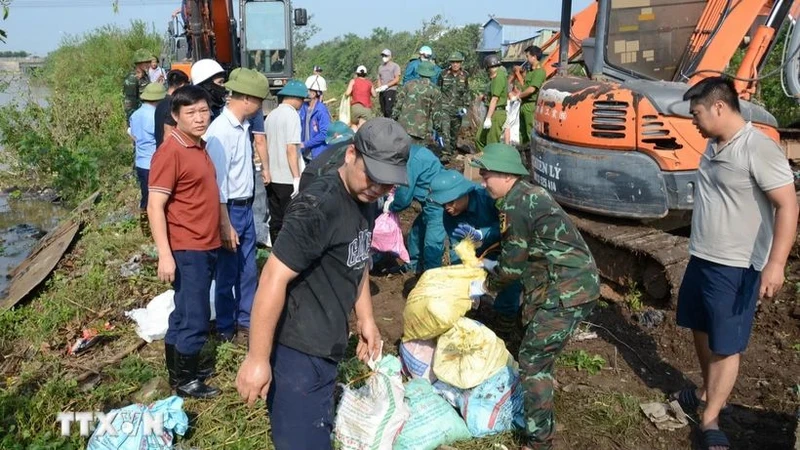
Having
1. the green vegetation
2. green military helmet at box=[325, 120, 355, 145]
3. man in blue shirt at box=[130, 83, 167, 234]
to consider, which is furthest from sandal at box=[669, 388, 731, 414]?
man in blue shirt at box=[130, 83, 167, 234]

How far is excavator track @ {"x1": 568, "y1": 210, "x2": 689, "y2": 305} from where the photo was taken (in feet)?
16.8

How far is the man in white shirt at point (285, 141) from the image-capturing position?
5.91m

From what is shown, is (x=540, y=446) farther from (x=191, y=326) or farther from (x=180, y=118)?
(x=180, y=118)

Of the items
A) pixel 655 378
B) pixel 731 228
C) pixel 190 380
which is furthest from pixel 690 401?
pixel 190 380

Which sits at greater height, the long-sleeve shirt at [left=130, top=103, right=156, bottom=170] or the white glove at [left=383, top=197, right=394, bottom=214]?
the long-sleeve shirt at [left=130, top=103, right=156, bottom=170]

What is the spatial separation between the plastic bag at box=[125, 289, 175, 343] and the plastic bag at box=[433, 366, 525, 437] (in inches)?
88.3

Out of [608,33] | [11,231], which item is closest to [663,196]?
[608,33]

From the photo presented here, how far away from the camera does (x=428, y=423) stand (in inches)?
140

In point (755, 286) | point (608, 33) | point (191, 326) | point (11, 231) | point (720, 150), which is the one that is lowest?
point (11, 231)

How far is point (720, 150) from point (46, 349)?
4561mm

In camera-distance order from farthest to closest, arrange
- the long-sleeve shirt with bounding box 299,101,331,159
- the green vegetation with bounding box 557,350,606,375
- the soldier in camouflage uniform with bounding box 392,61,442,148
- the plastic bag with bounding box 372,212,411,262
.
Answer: the soldier in camouflage uniform with bounding box 392,61,442,148 < the long-sleeve shirt with bounding box 299,101,331,159 < the plastic bag with bounding box 372,212,411,262 < the green vegetation with bounding box 557,350,606,375

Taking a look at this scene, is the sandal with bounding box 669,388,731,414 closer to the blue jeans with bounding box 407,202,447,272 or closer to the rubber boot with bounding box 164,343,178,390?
the blue jeans with bounding box 407,202,447,272

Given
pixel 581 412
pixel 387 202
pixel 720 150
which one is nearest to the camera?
pixel 720 150

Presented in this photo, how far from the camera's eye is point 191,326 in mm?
3744
